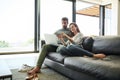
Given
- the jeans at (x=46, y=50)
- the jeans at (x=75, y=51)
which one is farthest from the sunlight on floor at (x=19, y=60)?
the jeans at (x=75, y=51)

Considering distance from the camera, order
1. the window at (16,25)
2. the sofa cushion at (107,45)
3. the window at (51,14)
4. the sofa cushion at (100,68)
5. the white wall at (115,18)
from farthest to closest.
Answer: the white wall at (115,18) < the window at (51,14) < the window at (16,25) < the sofa cushion at (107,45) < the sofa cushion at (100,68)

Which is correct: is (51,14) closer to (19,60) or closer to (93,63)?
(19,60)

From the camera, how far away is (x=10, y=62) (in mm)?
3205

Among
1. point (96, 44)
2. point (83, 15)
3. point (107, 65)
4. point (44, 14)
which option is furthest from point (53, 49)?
point (83, 15)

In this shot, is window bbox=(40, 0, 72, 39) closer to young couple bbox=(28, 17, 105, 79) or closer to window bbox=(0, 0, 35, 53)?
window bbox=(0, 0, 35, 53)

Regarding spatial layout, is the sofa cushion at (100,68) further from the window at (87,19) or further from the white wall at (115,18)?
the white wall at (115,18)

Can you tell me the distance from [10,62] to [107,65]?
2.35m

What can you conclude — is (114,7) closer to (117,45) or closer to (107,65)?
(117,45)

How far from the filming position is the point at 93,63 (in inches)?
64.6

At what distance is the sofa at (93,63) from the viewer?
1.42m

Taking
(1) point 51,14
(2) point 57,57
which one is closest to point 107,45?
(2) point 57,57

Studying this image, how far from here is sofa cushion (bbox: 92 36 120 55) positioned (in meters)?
2.11

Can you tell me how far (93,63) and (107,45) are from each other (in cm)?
71

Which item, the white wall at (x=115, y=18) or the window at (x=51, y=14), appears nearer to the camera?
the window at (x=51, y=14)
